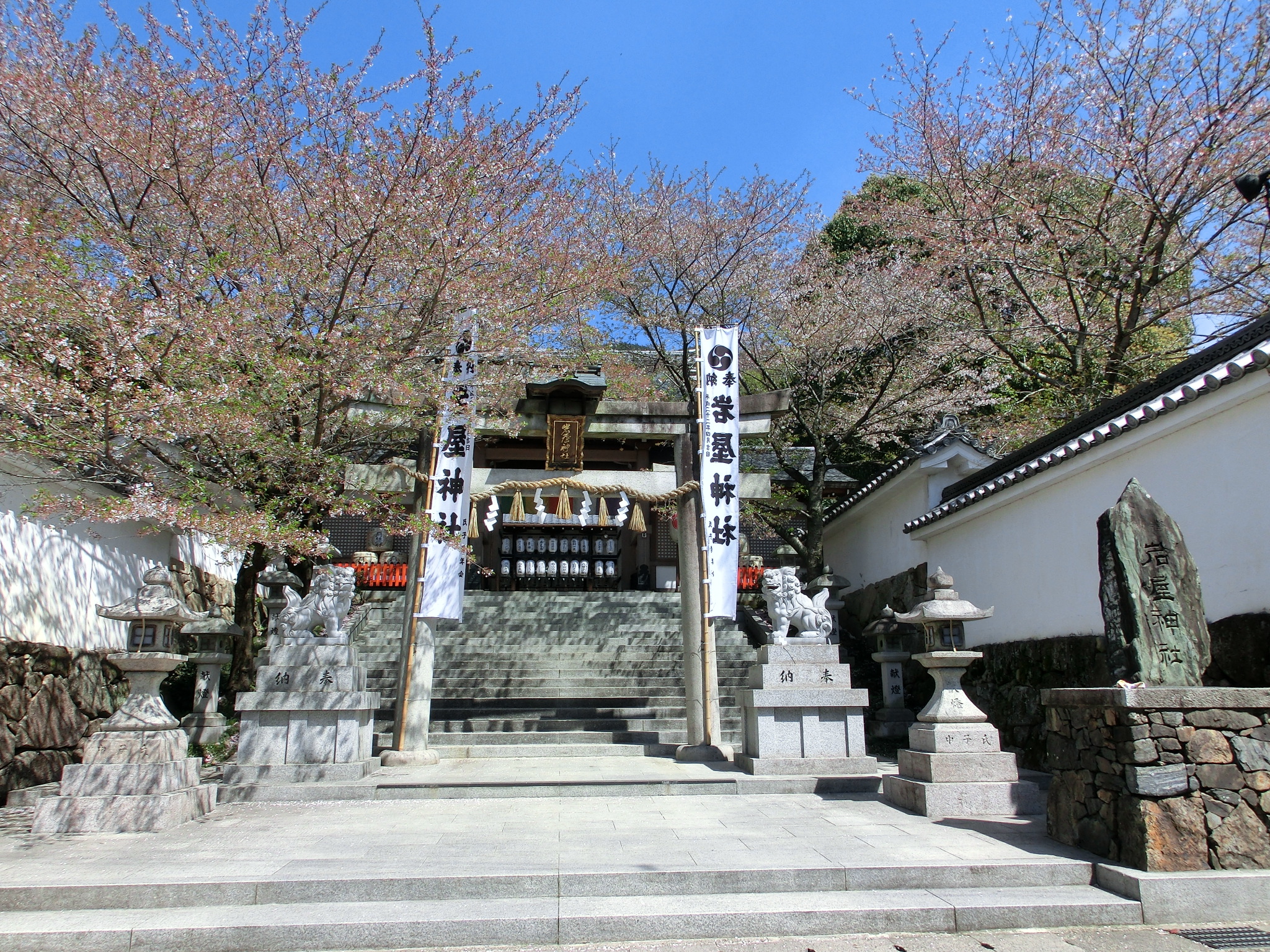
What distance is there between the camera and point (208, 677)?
12000mm

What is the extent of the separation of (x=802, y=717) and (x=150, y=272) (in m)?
9.33

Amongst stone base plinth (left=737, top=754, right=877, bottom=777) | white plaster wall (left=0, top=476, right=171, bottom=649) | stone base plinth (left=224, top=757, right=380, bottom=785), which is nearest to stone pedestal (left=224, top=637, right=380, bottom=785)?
stone base plinth (left=224, top=757, right=380, bottom=785)

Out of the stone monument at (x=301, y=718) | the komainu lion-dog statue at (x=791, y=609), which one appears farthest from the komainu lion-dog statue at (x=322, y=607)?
the komainu lion-dog statue at (x=791, y=609)

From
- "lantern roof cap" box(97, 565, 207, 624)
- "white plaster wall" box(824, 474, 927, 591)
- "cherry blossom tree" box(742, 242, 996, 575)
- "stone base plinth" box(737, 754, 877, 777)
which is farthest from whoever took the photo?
"cherry blossom tree" box(742, 242, 996, 575)

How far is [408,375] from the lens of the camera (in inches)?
404

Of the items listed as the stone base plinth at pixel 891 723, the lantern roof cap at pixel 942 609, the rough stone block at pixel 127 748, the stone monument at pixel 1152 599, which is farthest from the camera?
the stone base plinth at pixel 891 723

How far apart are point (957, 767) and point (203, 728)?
34.1 feet

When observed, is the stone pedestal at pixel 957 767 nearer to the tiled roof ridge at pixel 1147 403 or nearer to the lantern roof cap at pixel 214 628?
the tiled roof ridge at pixel 1147 403

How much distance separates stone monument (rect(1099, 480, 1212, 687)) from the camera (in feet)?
19.2

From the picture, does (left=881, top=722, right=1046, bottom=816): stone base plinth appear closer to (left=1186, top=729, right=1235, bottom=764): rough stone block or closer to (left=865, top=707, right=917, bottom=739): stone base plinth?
(left=1186, top=729, right=1235, bottom=764): rough stone block

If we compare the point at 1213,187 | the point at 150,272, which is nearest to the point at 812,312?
the point at 1213,187

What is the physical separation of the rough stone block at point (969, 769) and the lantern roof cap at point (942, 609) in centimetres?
137

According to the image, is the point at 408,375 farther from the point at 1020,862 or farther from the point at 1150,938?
the point at 1150,938

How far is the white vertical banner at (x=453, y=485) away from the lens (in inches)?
414
